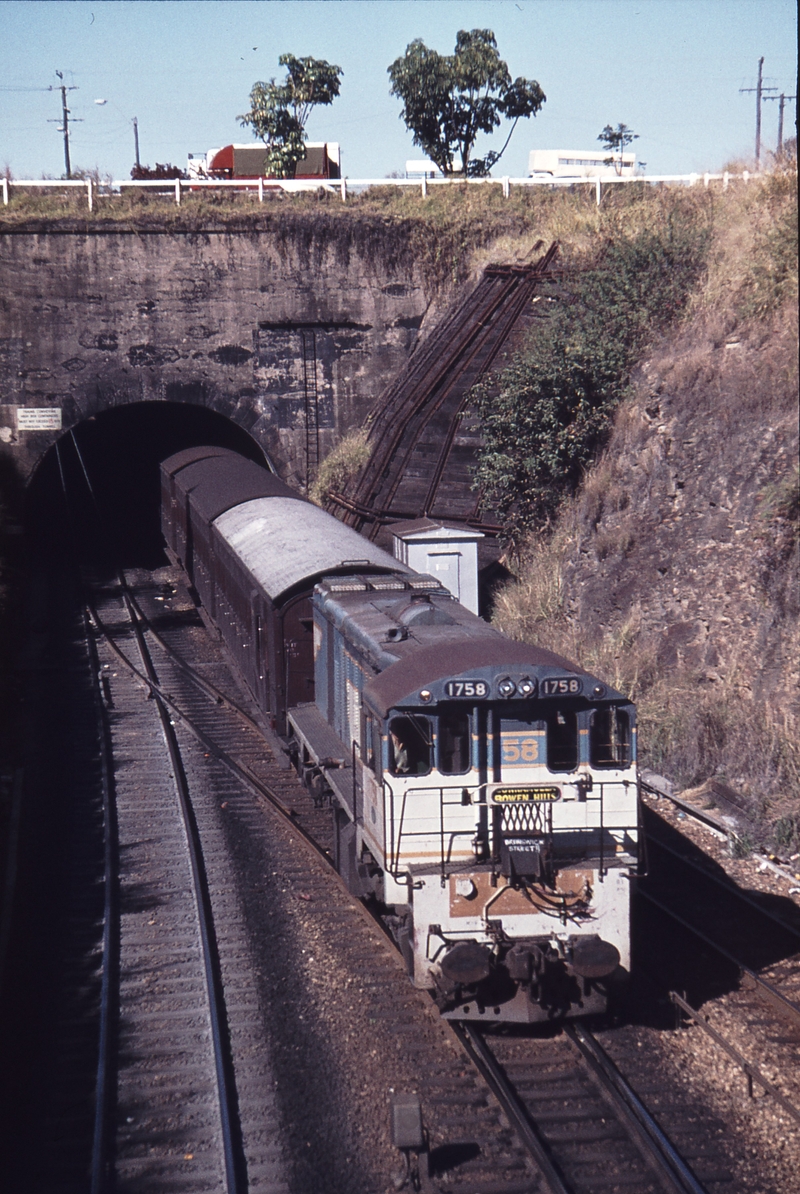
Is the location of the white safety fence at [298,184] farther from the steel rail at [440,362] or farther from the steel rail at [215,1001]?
the steel rail at [215,1001]

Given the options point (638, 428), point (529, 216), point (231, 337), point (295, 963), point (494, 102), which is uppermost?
point (494, 102)

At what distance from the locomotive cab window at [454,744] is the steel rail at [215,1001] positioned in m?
3.20

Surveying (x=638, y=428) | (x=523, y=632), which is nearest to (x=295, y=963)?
(x=523, y=632)

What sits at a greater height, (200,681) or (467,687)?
(467,687)

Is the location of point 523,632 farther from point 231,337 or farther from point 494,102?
point 494,102

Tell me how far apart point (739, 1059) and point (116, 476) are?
121ft

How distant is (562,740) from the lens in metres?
9.55

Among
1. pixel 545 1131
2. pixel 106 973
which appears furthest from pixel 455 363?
pixel 545 1131

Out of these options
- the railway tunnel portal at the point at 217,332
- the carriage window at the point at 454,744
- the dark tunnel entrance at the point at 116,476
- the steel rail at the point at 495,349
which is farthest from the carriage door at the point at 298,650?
the dark tunnel entrance at the point at 116,476

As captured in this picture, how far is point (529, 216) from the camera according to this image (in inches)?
1258

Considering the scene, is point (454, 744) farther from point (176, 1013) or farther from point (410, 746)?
point (176, 1013)

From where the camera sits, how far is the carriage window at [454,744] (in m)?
9.38

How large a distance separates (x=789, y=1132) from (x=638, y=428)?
49.5 feet

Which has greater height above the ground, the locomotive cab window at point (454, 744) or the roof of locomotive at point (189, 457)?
the roof of locomotive at point (189, 457)
